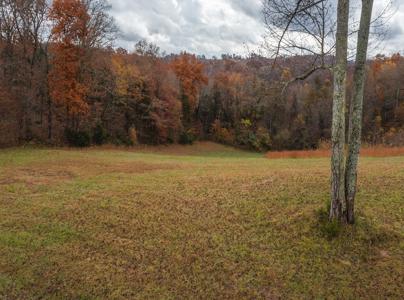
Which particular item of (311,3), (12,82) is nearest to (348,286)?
(311,3)

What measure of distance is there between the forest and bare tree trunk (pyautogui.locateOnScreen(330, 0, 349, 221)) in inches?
39.8

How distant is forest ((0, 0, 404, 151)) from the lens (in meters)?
21.5

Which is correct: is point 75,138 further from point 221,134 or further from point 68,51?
point 221,134

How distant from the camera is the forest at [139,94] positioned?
21.5 metres

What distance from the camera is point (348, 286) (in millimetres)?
4684

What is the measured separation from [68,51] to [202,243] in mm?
21732

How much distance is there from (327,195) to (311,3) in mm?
4046

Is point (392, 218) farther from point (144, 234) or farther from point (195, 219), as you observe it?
point (144, 234)

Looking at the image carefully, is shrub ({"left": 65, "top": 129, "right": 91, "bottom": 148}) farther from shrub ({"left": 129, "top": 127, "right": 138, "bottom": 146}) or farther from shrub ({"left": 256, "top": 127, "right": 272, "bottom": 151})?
shrub ({"left": 256, "top": 127, "right": 272, "bottom": 151})

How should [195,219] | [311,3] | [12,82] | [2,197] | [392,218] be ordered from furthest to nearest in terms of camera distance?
[12,82]
[2,197]
[195,219]
[392,218]
[311,3]

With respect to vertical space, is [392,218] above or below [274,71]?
below

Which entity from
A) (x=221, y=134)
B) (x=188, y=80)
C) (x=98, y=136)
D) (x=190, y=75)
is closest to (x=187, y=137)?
(x=221, y=134)

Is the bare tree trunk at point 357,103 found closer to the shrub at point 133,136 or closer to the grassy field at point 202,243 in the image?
the grassy field at point 202,243

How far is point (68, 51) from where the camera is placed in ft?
77.2
